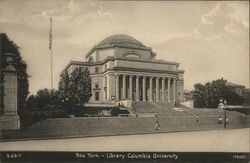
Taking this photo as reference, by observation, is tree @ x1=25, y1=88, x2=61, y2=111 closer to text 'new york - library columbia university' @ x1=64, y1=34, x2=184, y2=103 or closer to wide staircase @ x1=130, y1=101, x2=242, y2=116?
wide staircase @ x1=130, y1=101, x2=242, y2=116

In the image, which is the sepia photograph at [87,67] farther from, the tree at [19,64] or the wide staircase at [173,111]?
the wide staircase at [173,111]

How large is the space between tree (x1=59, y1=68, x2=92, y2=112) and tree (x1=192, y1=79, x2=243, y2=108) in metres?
3.09

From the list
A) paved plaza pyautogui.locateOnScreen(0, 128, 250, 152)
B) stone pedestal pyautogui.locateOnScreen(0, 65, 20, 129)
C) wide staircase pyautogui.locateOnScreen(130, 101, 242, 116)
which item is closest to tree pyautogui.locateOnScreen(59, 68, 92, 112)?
stone pedestal pyautogui.locateOnScreen(0, 65, 20, 129)

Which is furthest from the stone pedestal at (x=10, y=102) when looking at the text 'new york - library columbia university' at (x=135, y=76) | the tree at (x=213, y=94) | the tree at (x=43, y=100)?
the text 'new york - library columbia university' at (x=135, y=76)

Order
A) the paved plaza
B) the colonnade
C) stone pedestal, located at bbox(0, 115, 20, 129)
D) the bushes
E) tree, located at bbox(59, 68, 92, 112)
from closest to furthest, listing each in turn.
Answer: the paved plaza → stone pedestal, located at bbox(0, 115, 20, 129) → the bushes → tree, located at bbox(59, 68, 92, 112) → the colonnade

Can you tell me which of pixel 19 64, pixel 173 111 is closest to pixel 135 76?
pixel 173 111

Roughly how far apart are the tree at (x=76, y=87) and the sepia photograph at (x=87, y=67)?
0.04 m

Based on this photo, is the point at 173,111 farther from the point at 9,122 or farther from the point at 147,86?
the point at 9,122

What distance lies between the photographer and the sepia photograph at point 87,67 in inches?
259

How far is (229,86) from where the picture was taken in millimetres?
8281

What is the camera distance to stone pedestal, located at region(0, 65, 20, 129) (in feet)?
21.7

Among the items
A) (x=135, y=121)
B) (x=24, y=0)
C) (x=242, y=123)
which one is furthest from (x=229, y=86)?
(x=24, y=0)

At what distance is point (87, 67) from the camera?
835cm

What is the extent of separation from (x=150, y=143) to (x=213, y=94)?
3169mm
